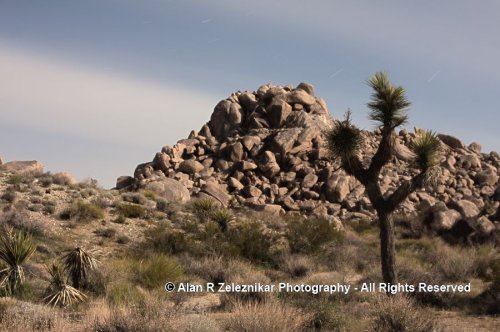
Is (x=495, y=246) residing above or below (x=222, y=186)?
below

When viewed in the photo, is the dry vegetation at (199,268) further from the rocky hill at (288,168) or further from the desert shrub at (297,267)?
the rocky hill at (288,168)

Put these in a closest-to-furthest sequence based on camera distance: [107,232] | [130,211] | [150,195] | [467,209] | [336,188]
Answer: [107,232] → [130,211] → [467,209] → [150,195] → [336,188]

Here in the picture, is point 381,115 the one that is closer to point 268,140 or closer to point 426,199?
point 426,199

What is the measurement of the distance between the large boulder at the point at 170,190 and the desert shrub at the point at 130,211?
4987 mm

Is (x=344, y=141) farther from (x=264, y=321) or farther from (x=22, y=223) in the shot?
(x=22, y=223)

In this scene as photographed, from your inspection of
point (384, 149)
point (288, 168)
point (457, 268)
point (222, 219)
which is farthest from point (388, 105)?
point (288, 168)

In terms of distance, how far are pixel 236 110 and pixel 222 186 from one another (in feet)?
33.4

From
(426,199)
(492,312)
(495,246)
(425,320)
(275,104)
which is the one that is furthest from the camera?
(275,104)

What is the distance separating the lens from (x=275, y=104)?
42531 millimetres

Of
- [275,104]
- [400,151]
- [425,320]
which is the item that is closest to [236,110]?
[275,104]

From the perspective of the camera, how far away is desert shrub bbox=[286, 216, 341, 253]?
73.4 feet

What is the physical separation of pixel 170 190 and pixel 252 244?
12086mm

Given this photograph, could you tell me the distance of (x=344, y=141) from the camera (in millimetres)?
14758

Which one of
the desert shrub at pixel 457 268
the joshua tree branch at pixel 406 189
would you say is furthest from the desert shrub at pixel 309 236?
the joshua tree branch at pixel 406 189
